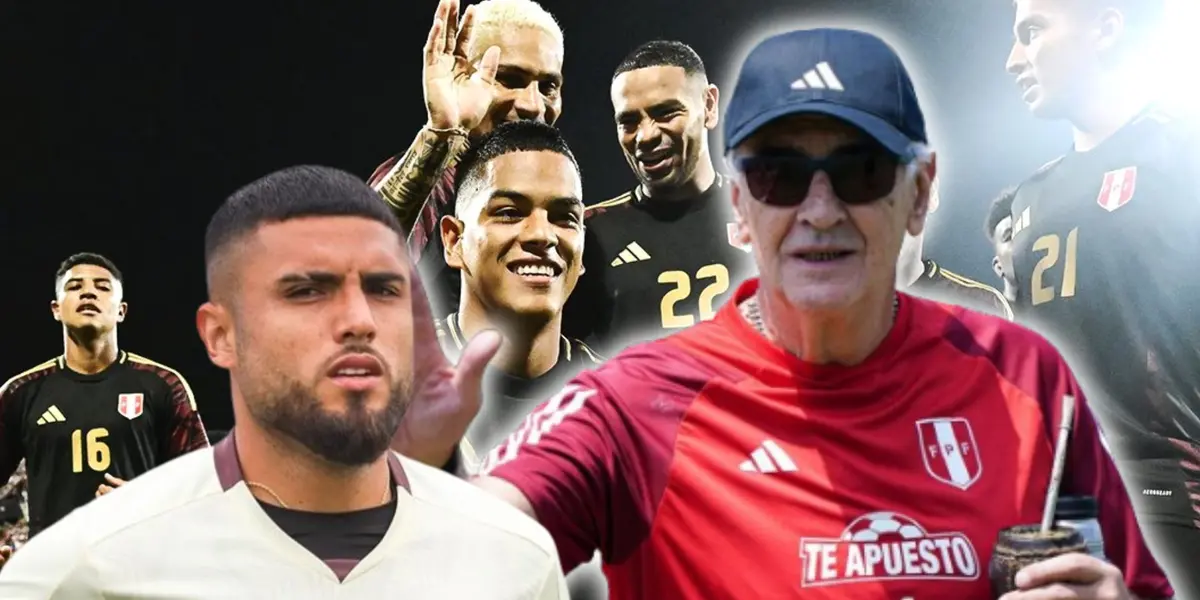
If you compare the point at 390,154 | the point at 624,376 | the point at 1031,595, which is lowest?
the point at 1031,595

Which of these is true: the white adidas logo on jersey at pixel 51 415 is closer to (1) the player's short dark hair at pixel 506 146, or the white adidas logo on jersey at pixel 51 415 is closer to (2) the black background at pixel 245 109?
(2) the black background at pixel 245 109

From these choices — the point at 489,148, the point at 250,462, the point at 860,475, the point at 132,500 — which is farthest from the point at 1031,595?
the point at 489,148

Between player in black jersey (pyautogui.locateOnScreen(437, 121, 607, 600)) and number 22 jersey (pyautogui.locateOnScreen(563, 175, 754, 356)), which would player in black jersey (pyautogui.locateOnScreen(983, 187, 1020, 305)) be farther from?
player in black jersey (pyautogui.locateOnScreen(437, 121, 607, 600))

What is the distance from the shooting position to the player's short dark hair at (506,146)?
235 cm

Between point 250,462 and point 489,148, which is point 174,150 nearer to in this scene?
point 489,148

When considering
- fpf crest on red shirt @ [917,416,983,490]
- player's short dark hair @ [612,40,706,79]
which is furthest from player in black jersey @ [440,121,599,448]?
fpf crest on red shirt @ [917,416,983,490]

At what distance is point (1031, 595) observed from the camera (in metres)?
1.44

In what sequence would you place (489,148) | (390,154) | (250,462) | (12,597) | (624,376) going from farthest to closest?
(390,154)
(489,148)
(624,376)
(250,462)
(12,597)

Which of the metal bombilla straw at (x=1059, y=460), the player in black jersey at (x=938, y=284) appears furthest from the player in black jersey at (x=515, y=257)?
the metal bombilla straw at (x=1059, y=460)

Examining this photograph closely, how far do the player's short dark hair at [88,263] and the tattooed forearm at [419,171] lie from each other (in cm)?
69

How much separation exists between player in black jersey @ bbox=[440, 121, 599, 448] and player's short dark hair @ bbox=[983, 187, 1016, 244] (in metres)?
0.84

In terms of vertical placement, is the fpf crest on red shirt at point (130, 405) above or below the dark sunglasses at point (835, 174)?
below

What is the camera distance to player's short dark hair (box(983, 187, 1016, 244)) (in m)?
2.51

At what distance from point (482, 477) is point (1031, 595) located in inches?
27.1
